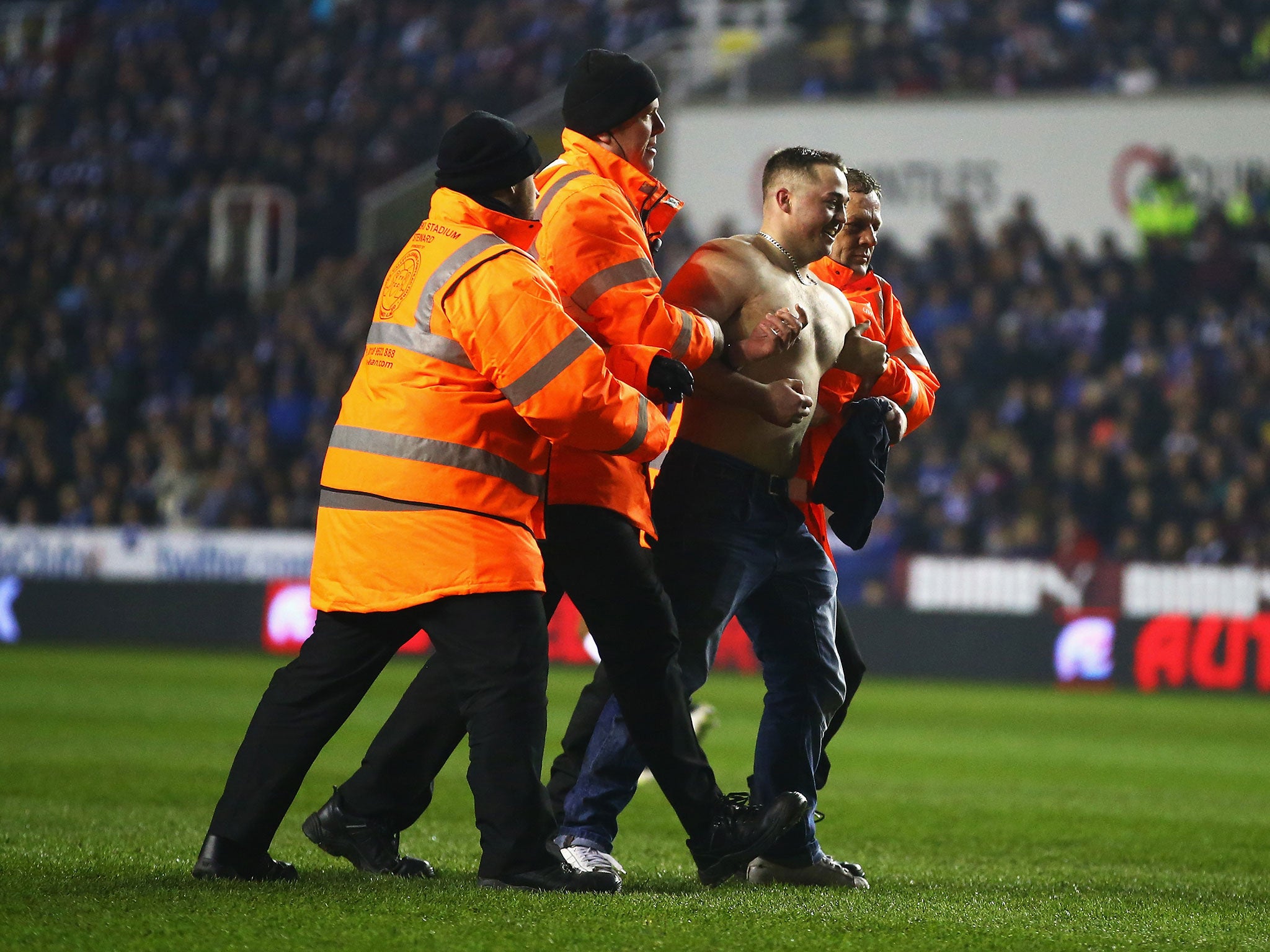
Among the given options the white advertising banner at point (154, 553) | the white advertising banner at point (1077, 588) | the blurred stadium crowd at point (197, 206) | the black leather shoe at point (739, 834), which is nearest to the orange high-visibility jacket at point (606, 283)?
the black leather shoe at point (739, 834)

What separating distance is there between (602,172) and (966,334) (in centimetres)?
1637

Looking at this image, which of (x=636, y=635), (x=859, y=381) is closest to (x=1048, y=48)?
(x=859, y=381)

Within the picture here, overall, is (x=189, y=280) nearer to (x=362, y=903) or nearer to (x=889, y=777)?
(x=889, y=777)

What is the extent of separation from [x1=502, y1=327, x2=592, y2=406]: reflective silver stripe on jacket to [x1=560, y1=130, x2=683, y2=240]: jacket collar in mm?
661

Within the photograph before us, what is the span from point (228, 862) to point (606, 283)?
79.3 inches

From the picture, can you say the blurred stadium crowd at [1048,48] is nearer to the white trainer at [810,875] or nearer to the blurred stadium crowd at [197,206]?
the blurred stadium crowd at [197,206]

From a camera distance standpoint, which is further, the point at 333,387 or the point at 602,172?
the point at 333,387

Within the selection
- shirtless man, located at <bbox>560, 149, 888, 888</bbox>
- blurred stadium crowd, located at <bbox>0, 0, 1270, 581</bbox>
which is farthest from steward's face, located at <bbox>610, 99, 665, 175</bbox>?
blurred stadium crowd, located at <bbox>0, 0, 1270, 581</bbox>

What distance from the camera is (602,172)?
5449 millimetres

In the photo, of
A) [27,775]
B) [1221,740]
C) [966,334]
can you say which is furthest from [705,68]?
[27,775]

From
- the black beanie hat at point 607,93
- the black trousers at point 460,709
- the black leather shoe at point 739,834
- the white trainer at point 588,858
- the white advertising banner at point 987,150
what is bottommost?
the white trainer at point 588,858

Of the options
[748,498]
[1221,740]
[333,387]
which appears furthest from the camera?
[333,387]

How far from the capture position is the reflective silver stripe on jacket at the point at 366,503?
5.00 metres

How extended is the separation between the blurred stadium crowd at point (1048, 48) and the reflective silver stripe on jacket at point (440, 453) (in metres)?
Result: 20.1
